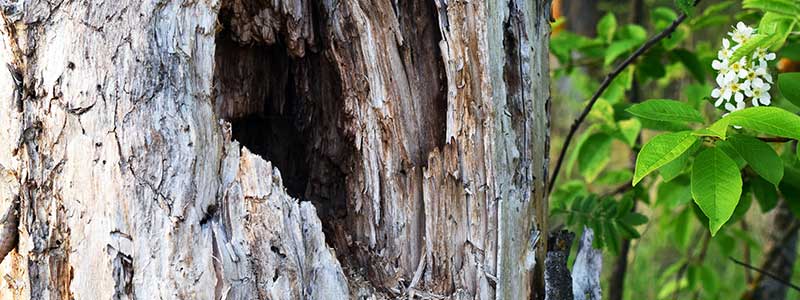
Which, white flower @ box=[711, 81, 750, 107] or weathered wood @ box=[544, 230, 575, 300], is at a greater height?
white flower @ box=[711, 81, 750, 107]

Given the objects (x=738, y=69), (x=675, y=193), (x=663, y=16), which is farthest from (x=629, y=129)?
(x=738, y=69)

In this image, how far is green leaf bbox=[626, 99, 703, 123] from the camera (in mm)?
1498

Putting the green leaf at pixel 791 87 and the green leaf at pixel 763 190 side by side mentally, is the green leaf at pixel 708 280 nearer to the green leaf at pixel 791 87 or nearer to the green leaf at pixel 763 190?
the green leaf at pixel 763 190

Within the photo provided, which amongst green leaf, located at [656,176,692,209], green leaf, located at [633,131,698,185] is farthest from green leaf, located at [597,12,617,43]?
green leaf, located at [633,131,698,185]

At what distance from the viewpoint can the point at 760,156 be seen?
59.1 inches

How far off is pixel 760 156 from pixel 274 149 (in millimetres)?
976

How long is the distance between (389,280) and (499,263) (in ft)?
0.70

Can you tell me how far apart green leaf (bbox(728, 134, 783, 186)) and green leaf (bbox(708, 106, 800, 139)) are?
0.20 meters

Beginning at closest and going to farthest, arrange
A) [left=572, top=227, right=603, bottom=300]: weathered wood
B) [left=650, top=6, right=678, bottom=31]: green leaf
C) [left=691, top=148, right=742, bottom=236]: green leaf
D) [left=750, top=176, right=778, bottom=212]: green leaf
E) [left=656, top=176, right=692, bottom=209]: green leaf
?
[left=691, top=148, right=742, bottom=236]: green leaf < [left=572, top=227, right=603, bottom=300]: weathered wood < [left=750, top=176, right=778, bottom=212]: green leaf < [left=656, top=176, right=692, bottom=209]: green leaf < [left=650, top=6, right=678, bottom=31]: green leaf

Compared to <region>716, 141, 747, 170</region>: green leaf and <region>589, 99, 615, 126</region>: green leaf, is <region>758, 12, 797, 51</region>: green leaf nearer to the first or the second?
<region>716, 141, 747, 170</region>: green leaf

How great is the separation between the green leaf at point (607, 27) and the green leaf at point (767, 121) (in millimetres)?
1330

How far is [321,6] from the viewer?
1626 mm

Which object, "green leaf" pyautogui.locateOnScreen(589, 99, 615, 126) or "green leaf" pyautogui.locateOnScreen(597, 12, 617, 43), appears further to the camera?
"green leaf" pyautogui.locateOnScreen(597, 12, 617, 43)

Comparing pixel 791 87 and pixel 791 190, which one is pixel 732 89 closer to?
pixel 791 87
